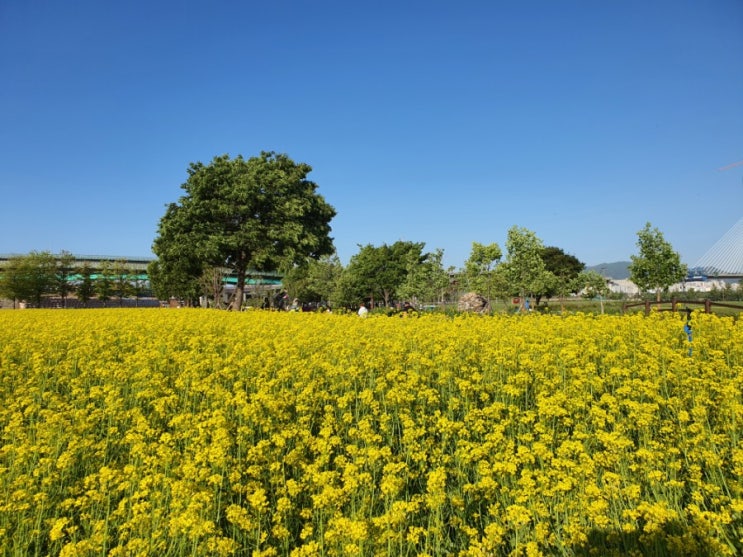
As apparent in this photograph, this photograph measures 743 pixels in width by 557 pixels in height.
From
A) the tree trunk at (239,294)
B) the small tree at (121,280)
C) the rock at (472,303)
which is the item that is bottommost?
the rock at (472,303)

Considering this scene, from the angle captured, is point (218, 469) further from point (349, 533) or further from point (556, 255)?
point (556, 255)

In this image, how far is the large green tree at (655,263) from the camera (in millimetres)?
28156

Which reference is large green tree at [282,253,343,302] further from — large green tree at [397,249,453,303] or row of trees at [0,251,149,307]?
row of trees at [0,251,149,307]

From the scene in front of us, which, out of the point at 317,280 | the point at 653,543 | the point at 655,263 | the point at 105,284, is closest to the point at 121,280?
the point at 105,284

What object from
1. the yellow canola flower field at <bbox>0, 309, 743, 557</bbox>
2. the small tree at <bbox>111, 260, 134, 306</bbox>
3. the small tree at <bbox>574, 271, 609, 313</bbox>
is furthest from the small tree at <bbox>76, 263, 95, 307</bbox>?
the small tree at <bbox>574, 271, 609, 313</bbox>

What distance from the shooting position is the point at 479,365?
23.0 ft

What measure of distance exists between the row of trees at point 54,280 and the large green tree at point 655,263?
191ft

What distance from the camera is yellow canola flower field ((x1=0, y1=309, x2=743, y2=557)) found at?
286 centimetres

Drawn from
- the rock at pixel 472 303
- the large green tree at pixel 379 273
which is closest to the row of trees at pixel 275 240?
the rock at pixel 472 303

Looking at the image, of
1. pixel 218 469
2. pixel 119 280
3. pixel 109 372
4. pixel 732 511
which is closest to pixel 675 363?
pixel 732 511

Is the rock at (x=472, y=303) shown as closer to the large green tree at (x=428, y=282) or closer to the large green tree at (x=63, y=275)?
the large green tree at (x=428, y=282)

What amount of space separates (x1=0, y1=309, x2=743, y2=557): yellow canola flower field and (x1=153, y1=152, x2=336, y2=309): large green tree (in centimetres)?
2059

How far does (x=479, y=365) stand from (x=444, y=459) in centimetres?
354

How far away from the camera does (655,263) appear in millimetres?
28312
